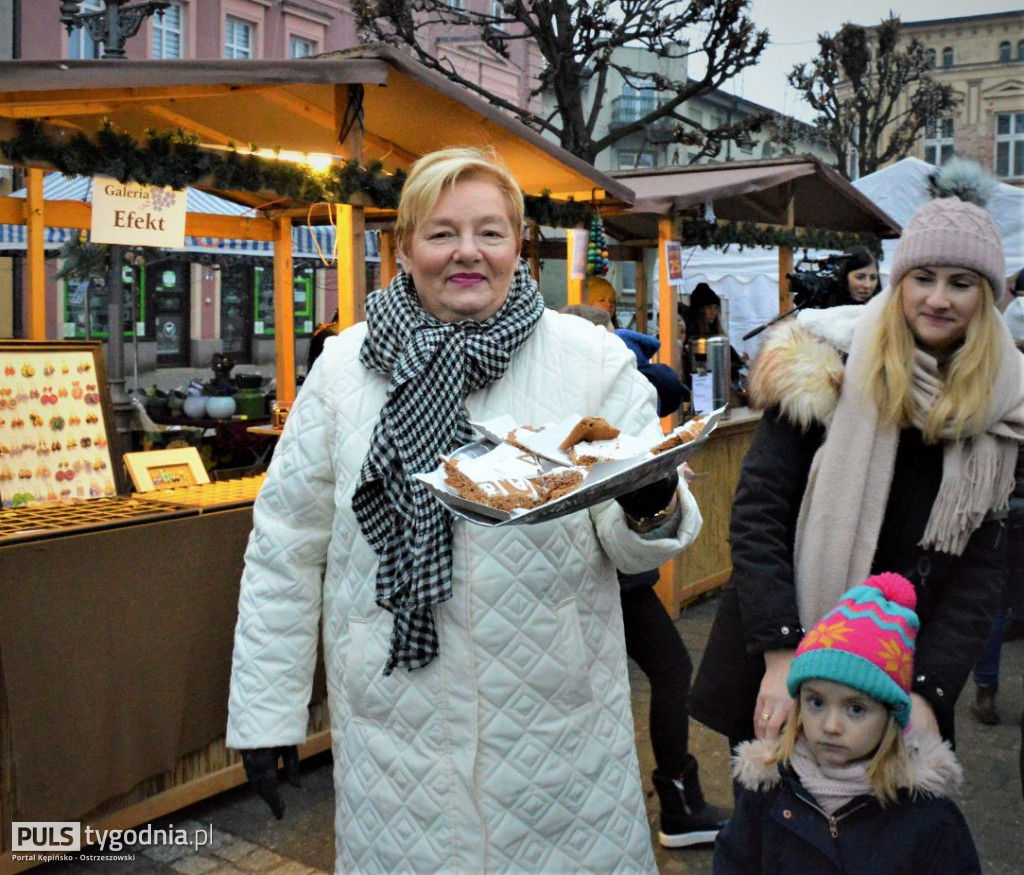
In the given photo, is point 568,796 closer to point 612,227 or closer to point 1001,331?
point 1001,331

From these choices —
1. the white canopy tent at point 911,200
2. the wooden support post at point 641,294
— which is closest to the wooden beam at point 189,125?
the wooden support post at point 641,294

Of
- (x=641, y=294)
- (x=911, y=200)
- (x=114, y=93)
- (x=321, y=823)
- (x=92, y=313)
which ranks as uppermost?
(x=911, y=200)

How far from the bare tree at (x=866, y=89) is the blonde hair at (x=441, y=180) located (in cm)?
2739

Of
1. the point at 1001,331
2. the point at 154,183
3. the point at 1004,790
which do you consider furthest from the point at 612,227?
the point at 1001,331

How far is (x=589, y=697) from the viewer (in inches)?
85.6

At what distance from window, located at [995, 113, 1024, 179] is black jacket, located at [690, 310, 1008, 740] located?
3053 centimetres

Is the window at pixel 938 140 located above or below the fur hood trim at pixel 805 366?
above

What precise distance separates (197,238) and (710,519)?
15.7ft

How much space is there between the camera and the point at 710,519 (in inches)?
277

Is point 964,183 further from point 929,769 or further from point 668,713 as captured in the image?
point 668,713

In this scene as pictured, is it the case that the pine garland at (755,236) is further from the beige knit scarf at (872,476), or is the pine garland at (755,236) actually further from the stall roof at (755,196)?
the beige knit scarf at (872,476)

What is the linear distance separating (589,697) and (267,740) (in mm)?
642

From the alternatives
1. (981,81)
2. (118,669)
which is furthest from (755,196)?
(981,81)

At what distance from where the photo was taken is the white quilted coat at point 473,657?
2088mm
